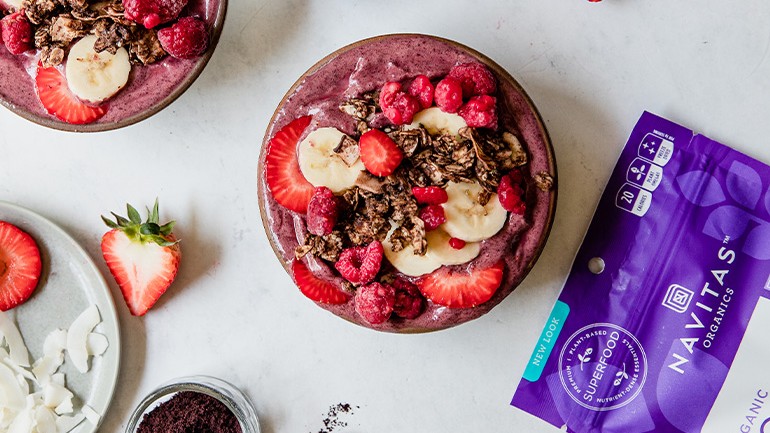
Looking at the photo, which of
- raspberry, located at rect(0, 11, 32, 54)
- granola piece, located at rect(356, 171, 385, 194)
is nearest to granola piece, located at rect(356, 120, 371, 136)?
granola piece, located at rect(356, 171, 385, 194)

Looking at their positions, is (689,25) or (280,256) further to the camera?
(689,25)

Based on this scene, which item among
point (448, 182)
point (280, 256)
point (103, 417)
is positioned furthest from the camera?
point (103, 417)

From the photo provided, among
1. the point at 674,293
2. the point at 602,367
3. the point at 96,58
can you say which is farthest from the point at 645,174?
the point at 96,58

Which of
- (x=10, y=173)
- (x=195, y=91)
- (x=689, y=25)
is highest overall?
(x=689, y=25)

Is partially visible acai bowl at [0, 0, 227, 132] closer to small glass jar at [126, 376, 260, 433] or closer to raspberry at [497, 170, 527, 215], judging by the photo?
small glass jar at [126, 376, 260, 433]

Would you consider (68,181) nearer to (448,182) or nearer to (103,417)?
(103,417)

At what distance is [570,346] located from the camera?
2.33m

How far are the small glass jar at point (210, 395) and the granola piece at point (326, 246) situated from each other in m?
0.60

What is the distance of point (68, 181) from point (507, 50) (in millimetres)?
1404

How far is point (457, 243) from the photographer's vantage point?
1.97 m

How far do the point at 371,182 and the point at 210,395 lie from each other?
85 centimetres

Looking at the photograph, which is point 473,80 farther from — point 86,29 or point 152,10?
point 86,29

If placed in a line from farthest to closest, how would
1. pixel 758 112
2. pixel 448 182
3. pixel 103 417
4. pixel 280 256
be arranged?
1. pixel 103 417
2. pixel 758 112
3. pixel 280 256
4. pixel 448 182

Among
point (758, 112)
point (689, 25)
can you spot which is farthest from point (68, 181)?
point (758, 112)
